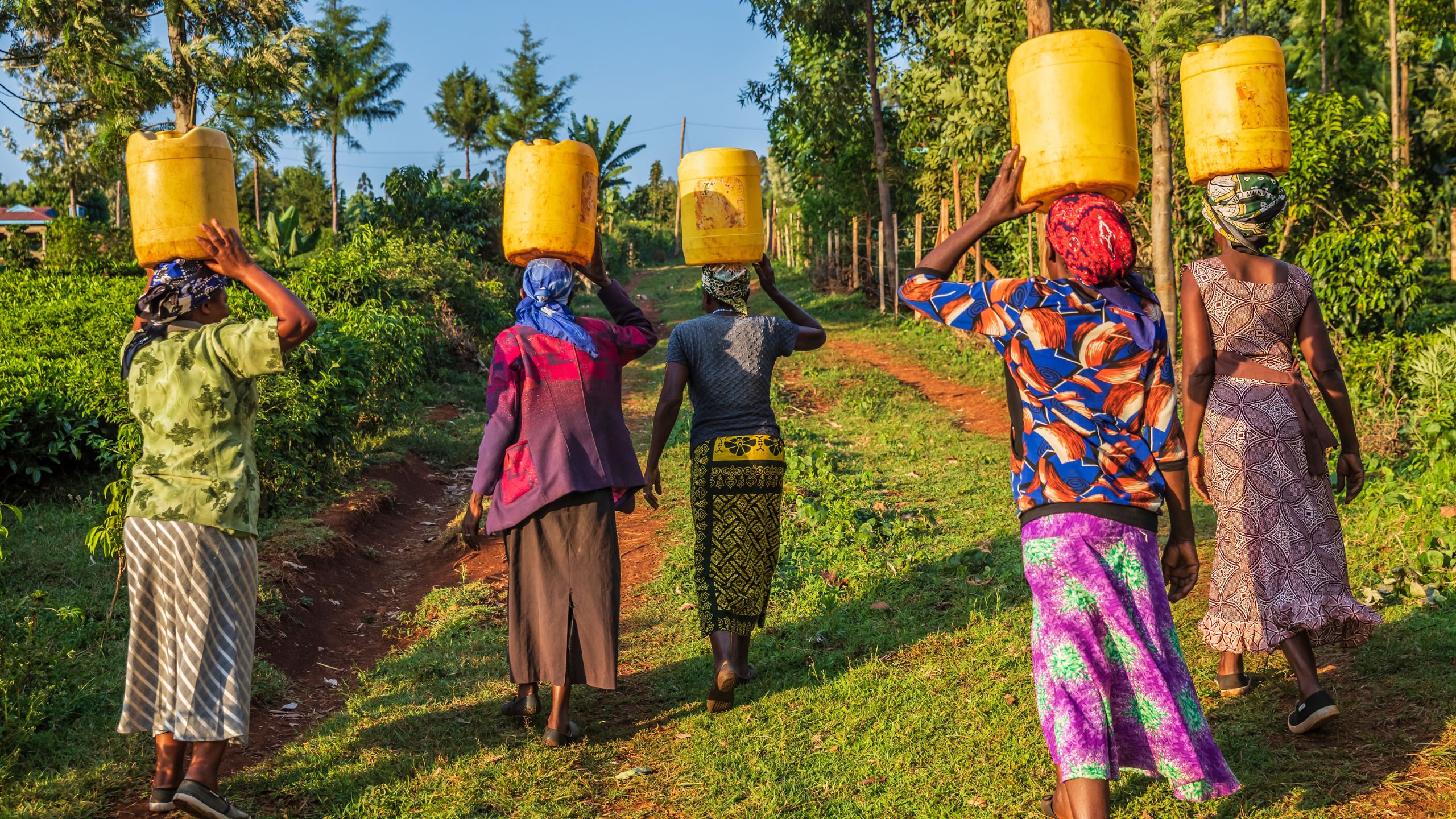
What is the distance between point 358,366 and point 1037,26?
21.7ft

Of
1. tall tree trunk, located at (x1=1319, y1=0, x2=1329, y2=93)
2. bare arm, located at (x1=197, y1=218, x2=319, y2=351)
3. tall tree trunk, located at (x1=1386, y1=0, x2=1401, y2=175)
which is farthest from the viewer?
tall tree trunk, located at (x1=1319, y1=0, x2=1329, y2=93)

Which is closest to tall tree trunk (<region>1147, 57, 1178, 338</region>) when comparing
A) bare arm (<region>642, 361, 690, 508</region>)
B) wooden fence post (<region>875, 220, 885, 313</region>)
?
bare arm (<region>642, 361, 690, 508</region>)

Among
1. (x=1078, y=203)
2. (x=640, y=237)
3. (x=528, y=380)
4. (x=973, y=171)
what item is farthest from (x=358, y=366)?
(x=640, y=237)

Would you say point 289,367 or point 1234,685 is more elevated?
point 289,367

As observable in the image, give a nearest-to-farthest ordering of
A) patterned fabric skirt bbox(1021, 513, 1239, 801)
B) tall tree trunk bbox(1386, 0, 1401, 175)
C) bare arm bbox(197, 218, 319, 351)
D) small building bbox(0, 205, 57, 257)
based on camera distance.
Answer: patterned fabric skirt bbox(1021, 513, 1239, 801) → bare arm bbox(197, 218, 319, 351) → tall tree trunk bbox(1386, 0, 1401, 175) → small building bbox(0, 205, 57, 257)

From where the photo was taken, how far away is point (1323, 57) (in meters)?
22.4

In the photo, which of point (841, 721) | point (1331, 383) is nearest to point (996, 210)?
point (1331, 383)

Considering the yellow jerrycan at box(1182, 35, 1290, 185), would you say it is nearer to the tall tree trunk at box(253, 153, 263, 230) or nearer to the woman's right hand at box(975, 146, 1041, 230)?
the woman's right hand at box(975, 146, 1041, 230)

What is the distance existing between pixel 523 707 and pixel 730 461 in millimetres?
1357

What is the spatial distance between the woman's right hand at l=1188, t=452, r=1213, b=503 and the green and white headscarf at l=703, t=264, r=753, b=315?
1.91 m

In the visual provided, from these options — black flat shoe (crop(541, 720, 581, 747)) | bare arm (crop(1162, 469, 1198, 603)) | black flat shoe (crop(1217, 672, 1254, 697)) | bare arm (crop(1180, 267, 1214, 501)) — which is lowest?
black flat shoe (crop(541, 720, 581, 747))

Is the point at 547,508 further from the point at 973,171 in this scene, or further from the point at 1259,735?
the point at 973,171

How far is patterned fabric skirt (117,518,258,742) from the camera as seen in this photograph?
331 centimetres

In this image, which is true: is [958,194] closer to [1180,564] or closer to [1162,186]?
[1162,186]
